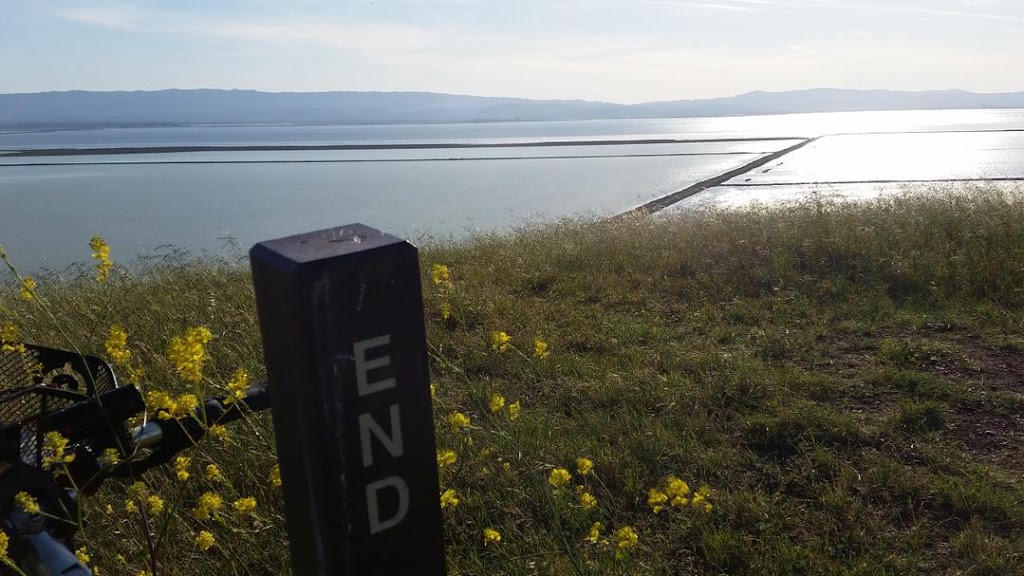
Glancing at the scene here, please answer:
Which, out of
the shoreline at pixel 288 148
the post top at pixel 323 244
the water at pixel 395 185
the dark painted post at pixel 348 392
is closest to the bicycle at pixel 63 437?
the dark painted post at pixel 348 392

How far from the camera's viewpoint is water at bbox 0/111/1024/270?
40.9ft

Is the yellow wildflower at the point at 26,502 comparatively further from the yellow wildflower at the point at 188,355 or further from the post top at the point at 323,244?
the post top at the point at 323,244

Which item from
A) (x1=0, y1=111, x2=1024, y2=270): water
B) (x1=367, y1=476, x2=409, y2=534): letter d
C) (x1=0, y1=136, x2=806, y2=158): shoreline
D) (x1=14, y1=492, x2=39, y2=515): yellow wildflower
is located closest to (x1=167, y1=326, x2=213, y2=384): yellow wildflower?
(x1=14, y1=492, x2=39, y2=515): yellow wildflower

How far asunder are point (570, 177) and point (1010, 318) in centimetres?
1514

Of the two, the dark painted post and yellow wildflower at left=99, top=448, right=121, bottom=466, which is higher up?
the dark painted post

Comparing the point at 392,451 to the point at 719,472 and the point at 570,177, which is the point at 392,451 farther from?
the point at 570,177

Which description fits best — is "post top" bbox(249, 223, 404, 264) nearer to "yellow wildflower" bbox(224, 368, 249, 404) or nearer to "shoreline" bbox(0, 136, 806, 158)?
"yellow wildflower" bbox(224, 368, 249, 404)

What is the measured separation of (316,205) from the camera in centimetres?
1475

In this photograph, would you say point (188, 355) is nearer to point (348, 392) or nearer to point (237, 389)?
point (237, 389)

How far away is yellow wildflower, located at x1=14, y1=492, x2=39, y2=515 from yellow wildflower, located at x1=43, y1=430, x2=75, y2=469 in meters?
0.07

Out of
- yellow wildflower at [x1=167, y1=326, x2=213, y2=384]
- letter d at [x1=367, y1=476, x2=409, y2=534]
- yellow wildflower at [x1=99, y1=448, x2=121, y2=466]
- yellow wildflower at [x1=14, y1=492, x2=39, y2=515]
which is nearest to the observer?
letter d at [x1=367, y1=476, x2=409, y2=534]

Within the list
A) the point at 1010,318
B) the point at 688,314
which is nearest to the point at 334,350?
the point at 688,314

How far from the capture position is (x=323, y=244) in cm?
114

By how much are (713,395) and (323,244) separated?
288cm
